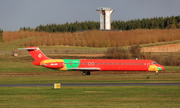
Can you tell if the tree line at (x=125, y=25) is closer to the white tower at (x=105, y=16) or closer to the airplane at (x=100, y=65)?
the white tower at (x=105, y=16)

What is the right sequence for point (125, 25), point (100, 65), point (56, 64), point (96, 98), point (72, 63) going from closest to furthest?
point (96, 98) → point (56, 64) → point (100, 65) → point (72, 63) → point (125, 25)

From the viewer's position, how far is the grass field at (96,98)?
2286 cm

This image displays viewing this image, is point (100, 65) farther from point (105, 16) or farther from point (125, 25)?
point (125, 25)

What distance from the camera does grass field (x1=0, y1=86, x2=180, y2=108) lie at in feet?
75.0

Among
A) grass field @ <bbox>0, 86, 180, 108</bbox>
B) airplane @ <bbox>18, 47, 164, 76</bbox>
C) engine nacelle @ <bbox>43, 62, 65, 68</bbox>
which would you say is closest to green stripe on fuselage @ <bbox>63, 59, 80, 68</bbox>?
airplane @ <bbox>18, 47, 164, 76</bbox>

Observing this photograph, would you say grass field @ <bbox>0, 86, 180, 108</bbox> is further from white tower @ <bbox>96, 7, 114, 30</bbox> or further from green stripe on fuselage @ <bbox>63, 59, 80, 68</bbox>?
white tower @ <bbox>96, 7, 114, 30</bbox>

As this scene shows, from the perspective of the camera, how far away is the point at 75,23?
18262 cm

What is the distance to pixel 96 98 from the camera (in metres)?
25.8

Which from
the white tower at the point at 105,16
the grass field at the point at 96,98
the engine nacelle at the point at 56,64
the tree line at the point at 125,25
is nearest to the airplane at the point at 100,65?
the engine nacelle at the point at 56,64

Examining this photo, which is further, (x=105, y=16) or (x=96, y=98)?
(x=105, y=16)

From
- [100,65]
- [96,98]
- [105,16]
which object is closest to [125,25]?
[105,16]

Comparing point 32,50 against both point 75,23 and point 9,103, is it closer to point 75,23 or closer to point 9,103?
point 9,103

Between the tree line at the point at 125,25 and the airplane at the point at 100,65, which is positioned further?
the tree line at the point at 125,25

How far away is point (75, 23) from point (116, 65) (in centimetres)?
13459
